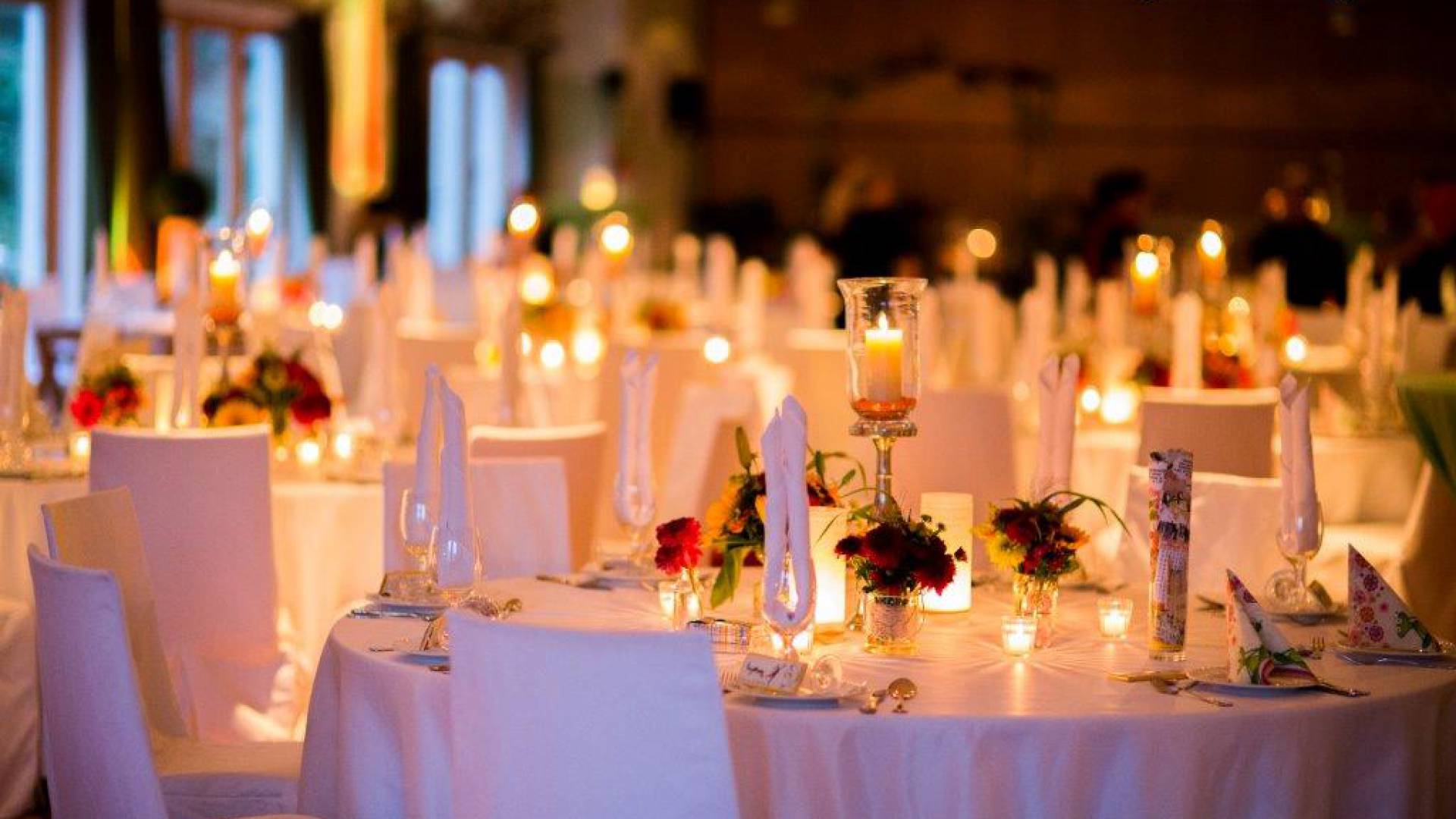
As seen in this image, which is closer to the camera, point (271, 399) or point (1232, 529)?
point (1232, 529)

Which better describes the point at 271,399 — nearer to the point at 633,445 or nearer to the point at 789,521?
the point at 633,445

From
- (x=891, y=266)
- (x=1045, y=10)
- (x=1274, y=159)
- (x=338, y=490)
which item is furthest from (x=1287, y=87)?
(x=338, y=490)

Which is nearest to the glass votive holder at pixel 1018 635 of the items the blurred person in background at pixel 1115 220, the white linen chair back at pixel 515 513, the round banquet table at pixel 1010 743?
the round banquet table at pixel 1010 743

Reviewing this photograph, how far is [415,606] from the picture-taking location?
3289 millimetres

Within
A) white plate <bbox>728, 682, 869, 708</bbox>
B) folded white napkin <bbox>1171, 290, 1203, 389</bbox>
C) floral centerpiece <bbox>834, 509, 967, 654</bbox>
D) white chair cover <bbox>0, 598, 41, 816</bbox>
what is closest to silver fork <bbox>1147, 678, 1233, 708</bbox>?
floral centerpiece <bbox>834, 509, 967, 654</bbox>

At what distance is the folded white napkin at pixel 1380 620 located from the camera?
315cm

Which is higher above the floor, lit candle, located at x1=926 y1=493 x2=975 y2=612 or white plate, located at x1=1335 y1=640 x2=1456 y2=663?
lit candle, located at x1=926 y1=493 x2=975 y2=612

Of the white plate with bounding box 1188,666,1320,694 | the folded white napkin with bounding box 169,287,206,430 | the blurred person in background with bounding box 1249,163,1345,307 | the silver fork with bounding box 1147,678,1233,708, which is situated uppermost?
the blurred person in background with bounding box 1249,163,1345,307

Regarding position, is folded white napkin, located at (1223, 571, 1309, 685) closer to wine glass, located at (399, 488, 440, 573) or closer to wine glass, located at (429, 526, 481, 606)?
wine glass, located at (429, 526, 481, 606)

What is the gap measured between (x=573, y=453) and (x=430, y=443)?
1.54 m

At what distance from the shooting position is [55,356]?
9594 mm

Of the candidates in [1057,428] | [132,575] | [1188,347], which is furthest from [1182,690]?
[1188,347]

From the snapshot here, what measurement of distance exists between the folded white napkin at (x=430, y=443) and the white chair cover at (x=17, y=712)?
1.28 metres

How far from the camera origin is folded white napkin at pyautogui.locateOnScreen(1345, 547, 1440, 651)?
315cm
